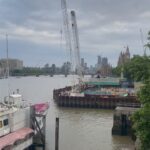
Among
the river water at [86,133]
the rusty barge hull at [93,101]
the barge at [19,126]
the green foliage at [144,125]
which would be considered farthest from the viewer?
the rusty barge hull at [93,101]

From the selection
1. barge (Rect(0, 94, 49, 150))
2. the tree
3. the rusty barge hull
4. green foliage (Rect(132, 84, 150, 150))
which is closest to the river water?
barge (Rect(0, 94, 49, 150))

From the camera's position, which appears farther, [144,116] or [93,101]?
[93,101]

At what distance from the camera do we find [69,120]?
2194 inches

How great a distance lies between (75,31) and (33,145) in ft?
259

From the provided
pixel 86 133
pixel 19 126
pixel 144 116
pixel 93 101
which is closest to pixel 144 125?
pixel 144 116

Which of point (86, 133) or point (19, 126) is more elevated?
point (19, 126)

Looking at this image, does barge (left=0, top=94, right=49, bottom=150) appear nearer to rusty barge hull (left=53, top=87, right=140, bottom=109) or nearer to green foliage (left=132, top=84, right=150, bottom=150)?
green foliage (left=132, top=84, right=150, bottom=150)

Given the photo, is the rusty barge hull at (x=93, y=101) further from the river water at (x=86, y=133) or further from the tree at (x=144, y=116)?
the tree at (x=144, y=116)

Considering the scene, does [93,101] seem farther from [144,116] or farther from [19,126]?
[144,116]

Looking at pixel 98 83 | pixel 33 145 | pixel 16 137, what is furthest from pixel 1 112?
pixel 98 83

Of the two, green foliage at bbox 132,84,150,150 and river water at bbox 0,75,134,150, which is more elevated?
green foliage at bbox 132,84,150,150

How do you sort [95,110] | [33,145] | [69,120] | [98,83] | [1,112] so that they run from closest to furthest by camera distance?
[1,112] → [33,145] → [69,120] → [95,110] → [98,83]

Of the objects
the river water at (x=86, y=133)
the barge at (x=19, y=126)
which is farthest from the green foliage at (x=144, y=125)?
the river water at (x=86, y=133)

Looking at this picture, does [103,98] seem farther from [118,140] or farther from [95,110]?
[118,140]
